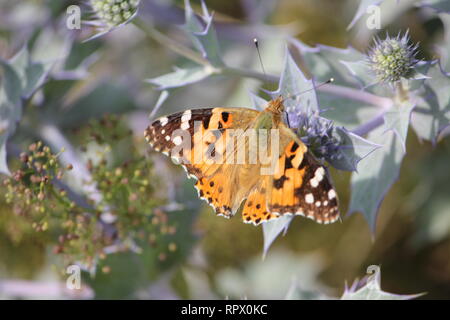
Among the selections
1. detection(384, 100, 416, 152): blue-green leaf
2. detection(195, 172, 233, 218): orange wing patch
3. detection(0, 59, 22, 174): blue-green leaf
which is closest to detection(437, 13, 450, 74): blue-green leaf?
detection(384, 100, 416, 152): blue-green leaf

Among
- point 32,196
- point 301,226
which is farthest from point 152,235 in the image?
point 301,226

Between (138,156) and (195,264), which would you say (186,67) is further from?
(195,264)

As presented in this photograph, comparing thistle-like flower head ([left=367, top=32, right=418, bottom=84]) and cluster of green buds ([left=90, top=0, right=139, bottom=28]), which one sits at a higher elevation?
cluster of green buds ([left=90, top=0, right=139, bottom=28])

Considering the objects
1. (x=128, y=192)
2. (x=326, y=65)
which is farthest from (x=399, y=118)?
(x=128, y=192)

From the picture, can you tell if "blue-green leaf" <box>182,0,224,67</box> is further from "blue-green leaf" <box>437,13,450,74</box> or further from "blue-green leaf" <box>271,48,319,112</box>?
"blue-green leaf" <box>437,13,450,74</box>

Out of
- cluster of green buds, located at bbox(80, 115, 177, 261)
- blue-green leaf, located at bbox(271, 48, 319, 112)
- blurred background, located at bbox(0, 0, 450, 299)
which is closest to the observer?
blue-green leaf, located at bbox(271, 48, 319, 112)

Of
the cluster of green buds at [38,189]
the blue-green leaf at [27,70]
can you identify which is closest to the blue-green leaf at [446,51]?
the cluster of green buds at [38,189]
